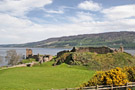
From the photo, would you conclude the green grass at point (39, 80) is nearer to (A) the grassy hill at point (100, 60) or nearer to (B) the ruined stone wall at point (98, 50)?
(A) the grassy hill at point (100, 60)

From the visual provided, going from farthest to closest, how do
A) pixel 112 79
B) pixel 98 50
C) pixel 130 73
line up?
pixel 98 50 → pixel 130 73 → pixel 112 79

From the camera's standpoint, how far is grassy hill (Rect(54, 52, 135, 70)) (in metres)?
50.5

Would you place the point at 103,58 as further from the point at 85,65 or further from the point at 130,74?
the point at 130,74

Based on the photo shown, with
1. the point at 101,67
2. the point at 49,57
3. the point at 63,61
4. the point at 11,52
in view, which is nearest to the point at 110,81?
the point at 101,67

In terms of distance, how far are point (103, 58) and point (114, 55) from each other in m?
4.37

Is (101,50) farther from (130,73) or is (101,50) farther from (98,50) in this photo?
(130,73)

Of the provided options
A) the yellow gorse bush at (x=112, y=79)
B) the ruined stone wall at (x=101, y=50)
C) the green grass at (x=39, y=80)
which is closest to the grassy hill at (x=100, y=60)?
the ruined stone wall at (x=101, y=50)

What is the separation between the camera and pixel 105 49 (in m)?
58.6

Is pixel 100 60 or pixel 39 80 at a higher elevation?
pixel 100 60

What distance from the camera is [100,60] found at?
5281 centimetres

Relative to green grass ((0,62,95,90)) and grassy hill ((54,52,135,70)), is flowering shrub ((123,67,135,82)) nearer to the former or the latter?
green grass ((0,62,95,90))

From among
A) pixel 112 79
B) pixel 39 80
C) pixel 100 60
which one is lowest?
pixel 39 80

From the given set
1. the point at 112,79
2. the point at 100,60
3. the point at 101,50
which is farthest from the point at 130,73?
the point at 101,50

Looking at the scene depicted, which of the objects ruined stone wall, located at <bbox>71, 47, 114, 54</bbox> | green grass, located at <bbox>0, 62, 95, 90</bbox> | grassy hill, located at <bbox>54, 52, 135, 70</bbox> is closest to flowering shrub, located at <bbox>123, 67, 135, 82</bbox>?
green grass, located at <bbox>0, 62, 95, 90</bbox>
